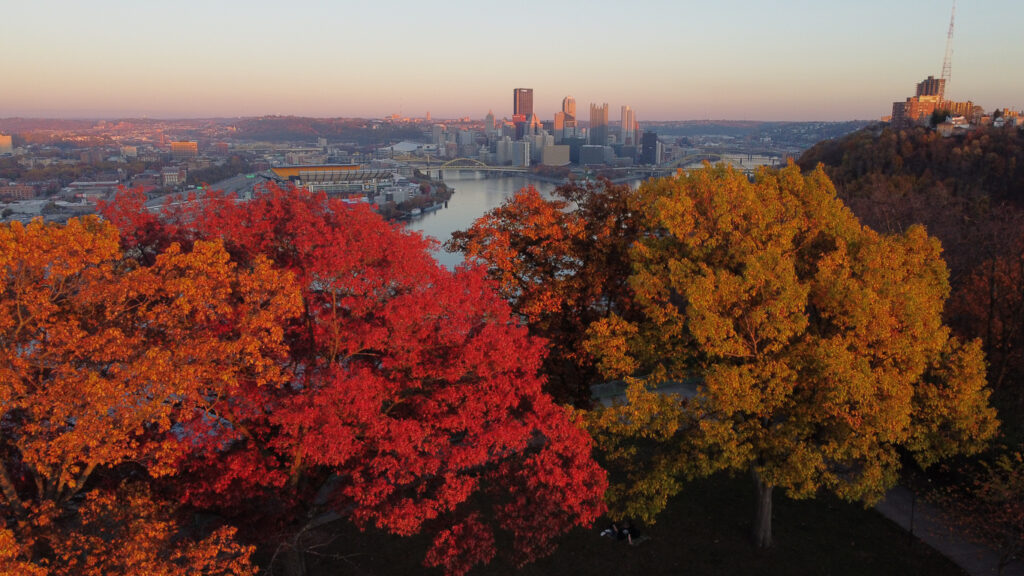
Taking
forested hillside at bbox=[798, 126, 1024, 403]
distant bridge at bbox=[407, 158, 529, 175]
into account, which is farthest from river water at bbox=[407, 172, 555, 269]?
forested hillside at bbox=[798, 126, 1024, 403]


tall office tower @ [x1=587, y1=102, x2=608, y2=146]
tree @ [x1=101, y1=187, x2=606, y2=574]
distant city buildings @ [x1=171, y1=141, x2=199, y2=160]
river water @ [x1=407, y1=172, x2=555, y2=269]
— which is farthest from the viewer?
tall office tower @ [x1=587, y1=102, x2=608, y2=146]

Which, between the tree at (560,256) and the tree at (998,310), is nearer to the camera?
the tree at (560,256)

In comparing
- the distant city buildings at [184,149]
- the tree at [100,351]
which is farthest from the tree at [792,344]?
the distant city buildings at [184,149]

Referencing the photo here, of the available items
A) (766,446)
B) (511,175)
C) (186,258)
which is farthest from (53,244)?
(511,175)

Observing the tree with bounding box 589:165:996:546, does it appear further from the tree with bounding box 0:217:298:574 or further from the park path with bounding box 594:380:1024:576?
the tree with bounding box 0:217:298:574

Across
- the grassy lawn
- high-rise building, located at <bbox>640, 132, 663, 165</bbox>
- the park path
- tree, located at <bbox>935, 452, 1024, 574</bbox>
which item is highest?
high-rise building, located at <bbox>640, 132, 663, 165</bbox>

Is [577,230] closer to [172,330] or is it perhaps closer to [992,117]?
[172,330]

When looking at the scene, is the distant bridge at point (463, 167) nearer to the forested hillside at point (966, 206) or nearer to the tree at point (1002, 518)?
the forested hillside at point (966, 206)
